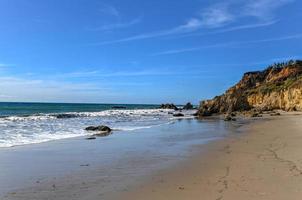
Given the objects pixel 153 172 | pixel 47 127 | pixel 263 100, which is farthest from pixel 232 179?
pixel 263 100

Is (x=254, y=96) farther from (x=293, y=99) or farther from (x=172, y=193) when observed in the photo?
(x=172, y=193)

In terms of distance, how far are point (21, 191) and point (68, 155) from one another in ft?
18.5

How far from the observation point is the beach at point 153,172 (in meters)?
8.30

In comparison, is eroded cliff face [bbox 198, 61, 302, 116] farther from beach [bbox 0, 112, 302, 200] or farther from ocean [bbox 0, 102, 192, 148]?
beach [bbox 0, 112, 302, 200]

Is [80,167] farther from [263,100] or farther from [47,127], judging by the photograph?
[263,100]

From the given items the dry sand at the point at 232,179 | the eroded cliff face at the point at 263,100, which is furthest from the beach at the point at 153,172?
the eroded cliff face at the point at 263,100

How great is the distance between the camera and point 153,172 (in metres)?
11.0

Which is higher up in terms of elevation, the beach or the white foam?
the white foam

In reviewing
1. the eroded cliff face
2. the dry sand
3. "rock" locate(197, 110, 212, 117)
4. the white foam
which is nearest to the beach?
the dry sand

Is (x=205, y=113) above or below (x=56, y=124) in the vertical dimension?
above

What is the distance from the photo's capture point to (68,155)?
14266mm

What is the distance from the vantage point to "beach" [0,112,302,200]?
8.30m

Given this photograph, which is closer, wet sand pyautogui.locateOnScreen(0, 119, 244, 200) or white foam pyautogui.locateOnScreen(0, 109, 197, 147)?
wet sand pyautogui.locateOnScreen(0, 119, 244, 200)

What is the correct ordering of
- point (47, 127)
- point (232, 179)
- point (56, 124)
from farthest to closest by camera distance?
point (56, 124) → point (47, 127) → point (232, 179)
